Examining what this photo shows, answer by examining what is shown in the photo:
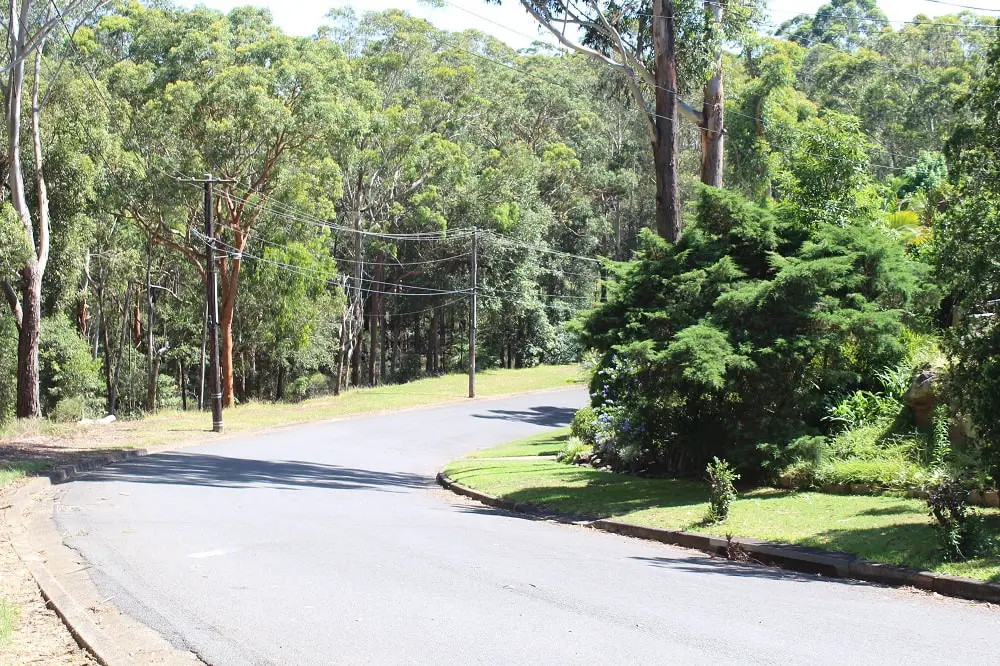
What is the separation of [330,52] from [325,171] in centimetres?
809

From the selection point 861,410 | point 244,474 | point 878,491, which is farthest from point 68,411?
point 878,491

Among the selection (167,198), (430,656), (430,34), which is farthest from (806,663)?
(430,34)

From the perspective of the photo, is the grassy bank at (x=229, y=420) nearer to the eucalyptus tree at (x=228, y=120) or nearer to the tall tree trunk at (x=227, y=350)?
the tall tree trunk at (x=227, y=350)

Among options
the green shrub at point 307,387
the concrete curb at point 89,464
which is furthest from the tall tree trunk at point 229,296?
the concrete curb at point 89,464

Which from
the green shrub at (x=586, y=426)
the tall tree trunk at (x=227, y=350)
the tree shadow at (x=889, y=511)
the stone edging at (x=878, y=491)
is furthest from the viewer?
the tall tree trunk at (x=227, y=350)

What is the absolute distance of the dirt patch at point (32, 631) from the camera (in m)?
6.56

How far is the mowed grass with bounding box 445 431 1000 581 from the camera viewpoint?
998cm

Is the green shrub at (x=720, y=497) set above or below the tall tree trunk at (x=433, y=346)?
below

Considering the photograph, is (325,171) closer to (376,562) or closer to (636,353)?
(636,353)

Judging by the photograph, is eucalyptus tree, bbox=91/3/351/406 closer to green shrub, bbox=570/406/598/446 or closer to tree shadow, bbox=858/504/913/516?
green shrub, bbox=570/406/598/446

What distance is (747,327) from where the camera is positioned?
14484 mm

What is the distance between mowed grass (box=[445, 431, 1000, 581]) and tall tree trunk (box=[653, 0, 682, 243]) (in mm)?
5381

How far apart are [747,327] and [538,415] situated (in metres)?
25.6

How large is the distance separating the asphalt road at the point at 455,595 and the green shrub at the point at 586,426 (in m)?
7.66
